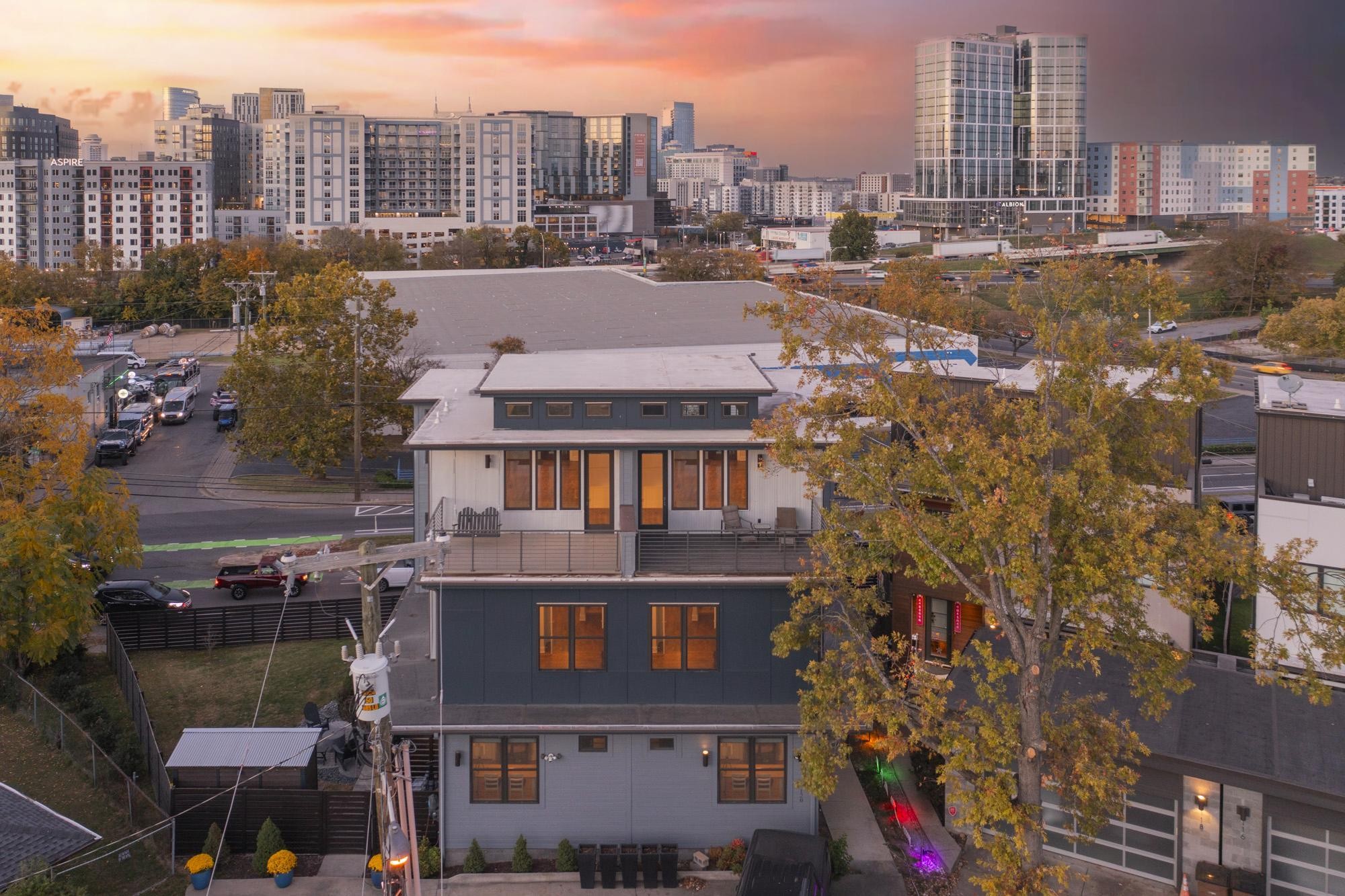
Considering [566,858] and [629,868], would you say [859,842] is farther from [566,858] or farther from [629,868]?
[566,858]

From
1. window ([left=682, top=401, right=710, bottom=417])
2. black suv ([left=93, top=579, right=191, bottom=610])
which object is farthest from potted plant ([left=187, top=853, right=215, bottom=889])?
black suv ([left=93, top=579, right=191, bottom=610])

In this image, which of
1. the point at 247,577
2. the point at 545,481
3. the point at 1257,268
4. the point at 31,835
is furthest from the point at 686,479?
the point at 1257,268

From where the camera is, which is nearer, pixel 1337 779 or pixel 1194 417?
pixel 1337 779

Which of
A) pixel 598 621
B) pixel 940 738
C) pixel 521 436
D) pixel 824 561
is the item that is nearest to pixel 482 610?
pixel 598 621

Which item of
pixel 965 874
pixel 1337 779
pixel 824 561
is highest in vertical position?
pixel 824 561

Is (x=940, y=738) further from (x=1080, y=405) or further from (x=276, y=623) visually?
(x=276, y=623)

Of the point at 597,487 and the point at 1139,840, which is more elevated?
the point at 597,487
